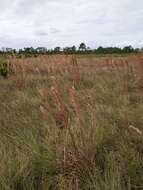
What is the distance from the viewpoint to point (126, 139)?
3307 mm

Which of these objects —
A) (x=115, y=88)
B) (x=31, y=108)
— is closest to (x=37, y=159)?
(x=31, y=108)

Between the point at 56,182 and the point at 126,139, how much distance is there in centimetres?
95

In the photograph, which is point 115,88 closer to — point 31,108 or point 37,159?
point 31,108

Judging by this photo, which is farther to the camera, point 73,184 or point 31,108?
point 31,108

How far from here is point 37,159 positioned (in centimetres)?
293

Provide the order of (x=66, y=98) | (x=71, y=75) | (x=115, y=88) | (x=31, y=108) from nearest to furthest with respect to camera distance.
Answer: (x=31, y=108) < (x=66, y=98) < (x=115, y=88) < (x=71, y=75)

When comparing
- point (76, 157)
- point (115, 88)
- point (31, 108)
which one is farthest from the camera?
point (115, 88)

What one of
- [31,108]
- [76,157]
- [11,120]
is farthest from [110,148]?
[31,108]

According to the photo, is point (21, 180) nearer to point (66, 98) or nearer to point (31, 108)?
point (31, 108)

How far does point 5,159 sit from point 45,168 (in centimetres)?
34

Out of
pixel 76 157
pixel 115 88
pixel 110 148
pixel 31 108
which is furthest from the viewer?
pixel 115 88

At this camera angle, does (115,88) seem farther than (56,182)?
Yes

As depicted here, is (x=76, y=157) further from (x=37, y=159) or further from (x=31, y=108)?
(x=31, y=108)

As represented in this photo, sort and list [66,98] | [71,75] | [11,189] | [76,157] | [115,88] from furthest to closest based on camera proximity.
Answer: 1. [71,75]
2. [115,88]
3. [66,98]
4. [76,157]
5. [11,189]
